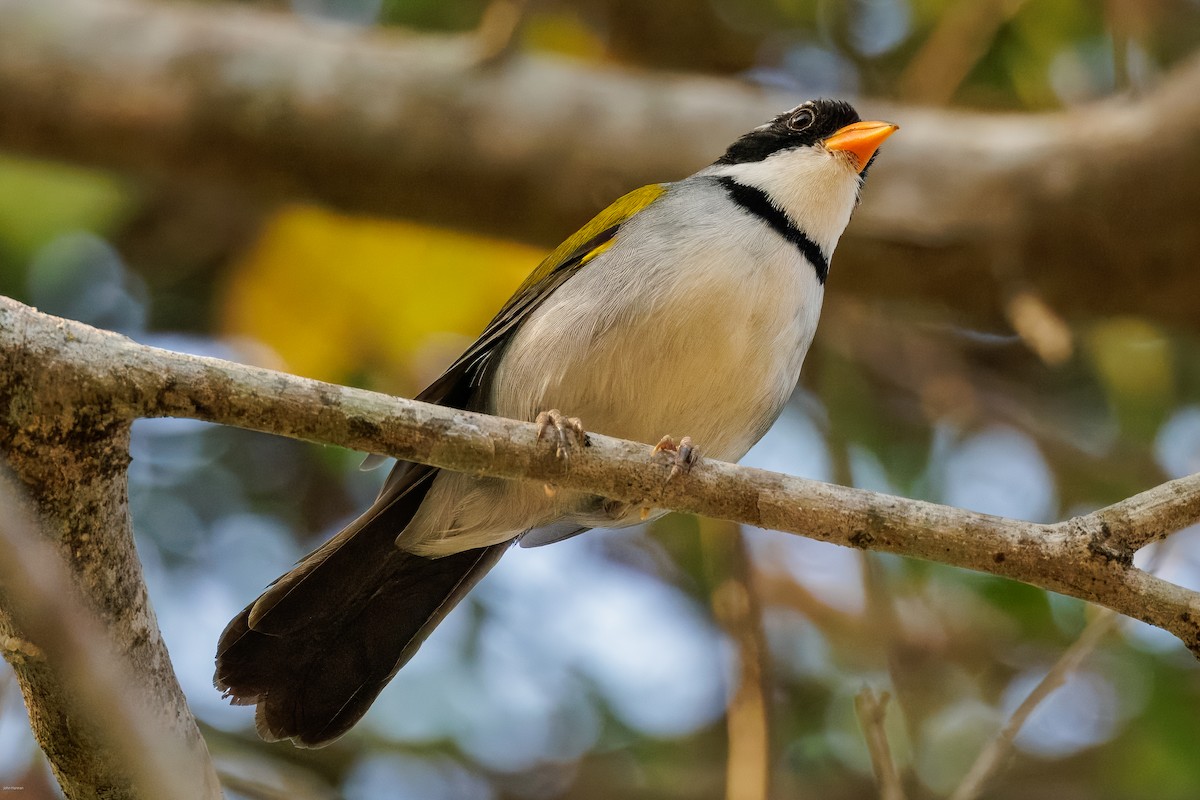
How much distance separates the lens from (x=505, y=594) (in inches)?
248

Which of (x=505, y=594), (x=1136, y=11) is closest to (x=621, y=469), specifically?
(x=505, y=594)

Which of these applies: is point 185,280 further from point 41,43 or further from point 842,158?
point 842,158

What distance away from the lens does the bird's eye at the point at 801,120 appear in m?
4.41

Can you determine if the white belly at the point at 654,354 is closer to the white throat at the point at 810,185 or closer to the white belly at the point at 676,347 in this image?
the white belly at the point at 676,347

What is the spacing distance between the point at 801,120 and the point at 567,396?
1.44 meters

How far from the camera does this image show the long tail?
3529mm

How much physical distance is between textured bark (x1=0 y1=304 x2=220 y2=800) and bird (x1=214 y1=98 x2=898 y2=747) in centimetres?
93

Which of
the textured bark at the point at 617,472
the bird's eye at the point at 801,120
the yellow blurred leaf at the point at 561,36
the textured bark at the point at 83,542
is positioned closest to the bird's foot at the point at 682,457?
the textured bark at the point at 617,472

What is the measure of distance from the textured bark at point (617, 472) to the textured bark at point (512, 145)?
9.01ft

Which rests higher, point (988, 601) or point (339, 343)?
point (339, 343)

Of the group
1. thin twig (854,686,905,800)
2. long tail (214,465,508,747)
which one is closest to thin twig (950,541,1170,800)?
thin twig (854,686,905,800)

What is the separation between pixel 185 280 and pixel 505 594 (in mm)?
2209

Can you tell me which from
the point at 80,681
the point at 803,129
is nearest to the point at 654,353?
the point at 803,129

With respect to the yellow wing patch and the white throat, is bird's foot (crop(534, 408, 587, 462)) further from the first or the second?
the white throat
